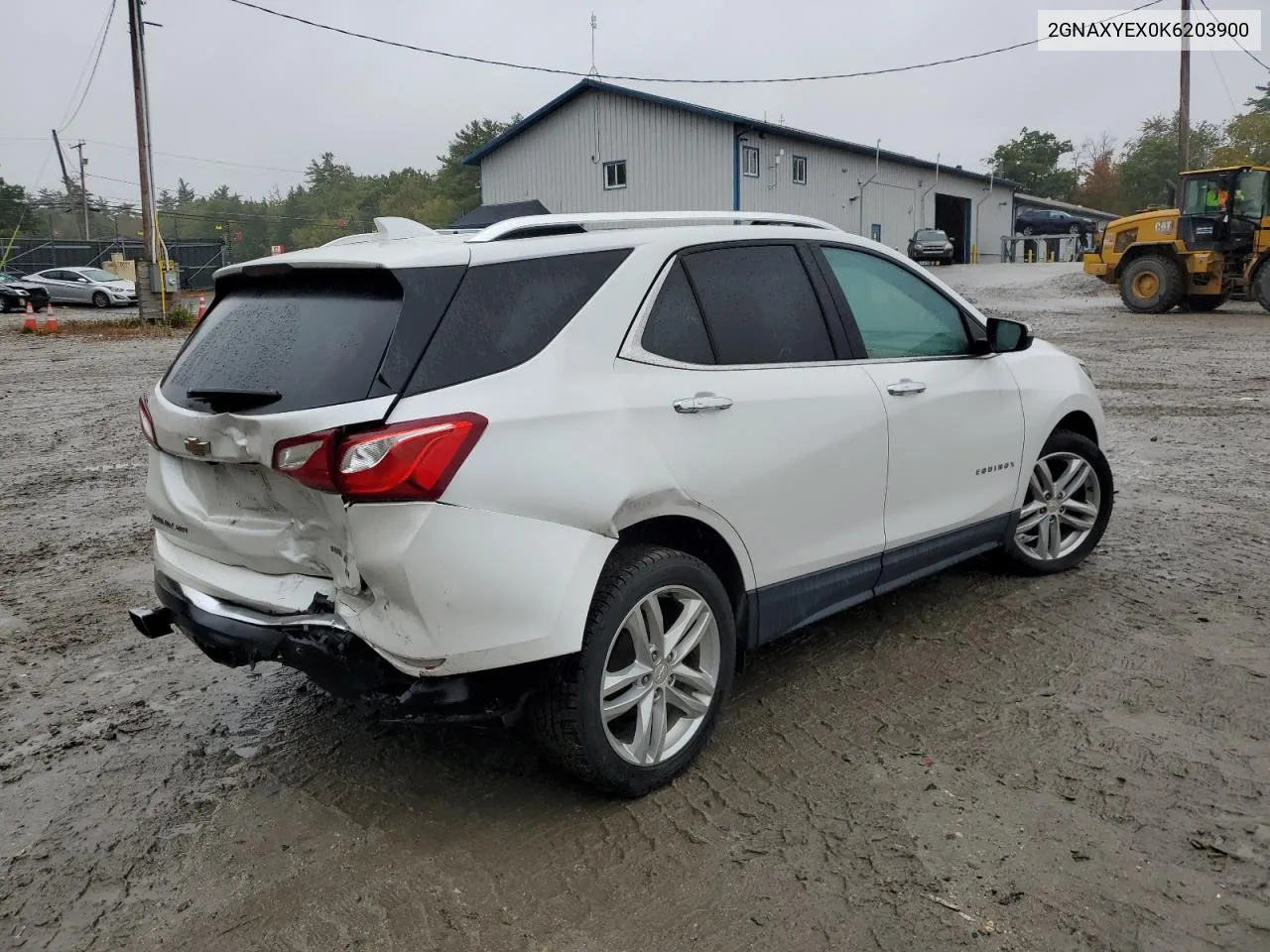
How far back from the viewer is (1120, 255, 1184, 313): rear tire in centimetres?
2023

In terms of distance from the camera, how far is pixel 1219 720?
3.41 m

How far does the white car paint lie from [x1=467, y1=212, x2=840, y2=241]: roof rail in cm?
9

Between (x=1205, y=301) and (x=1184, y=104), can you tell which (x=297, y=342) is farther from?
(x=1184, y=104)

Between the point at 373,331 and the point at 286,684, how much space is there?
Answer: 1886 mm

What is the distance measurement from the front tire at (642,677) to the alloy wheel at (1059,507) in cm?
221

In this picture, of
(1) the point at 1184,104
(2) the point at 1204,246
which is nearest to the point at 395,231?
(2) the point at 1204,246

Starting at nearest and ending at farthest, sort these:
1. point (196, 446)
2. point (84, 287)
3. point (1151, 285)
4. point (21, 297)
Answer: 1. point (196, 446)
2. point (1151, 285)
3. point (21, 297)
4. point (84, 287)

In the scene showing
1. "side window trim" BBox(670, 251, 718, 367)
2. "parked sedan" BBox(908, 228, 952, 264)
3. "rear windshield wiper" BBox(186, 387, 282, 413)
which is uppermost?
"parked sedan" BBox(908, 228, 952, 264)

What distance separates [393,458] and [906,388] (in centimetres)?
215

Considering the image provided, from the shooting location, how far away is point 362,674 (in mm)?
2707

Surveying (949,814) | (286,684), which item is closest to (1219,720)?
(949,814)

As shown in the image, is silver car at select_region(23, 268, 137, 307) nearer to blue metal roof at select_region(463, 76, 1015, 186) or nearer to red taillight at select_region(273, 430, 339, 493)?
blue metal roof at select_region(463, 76, 1015, 186)

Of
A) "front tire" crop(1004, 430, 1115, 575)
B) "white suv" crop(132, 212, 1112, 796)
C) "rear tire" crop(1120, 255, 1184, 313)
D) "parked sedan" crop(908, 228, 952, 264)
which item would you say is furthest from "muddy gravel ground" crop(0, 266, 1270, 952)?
"parked sedan" crop(908, 228, 952, 264)

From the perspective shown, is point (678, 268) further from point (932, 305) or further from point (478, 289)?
point (932, 305)
